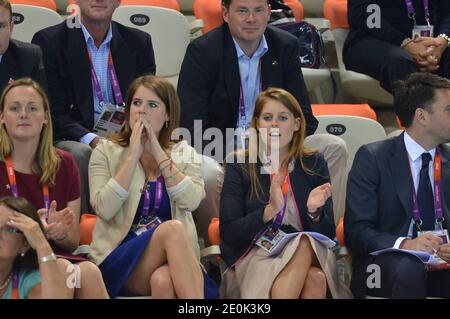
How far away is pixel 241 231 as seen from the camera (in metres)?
3.84

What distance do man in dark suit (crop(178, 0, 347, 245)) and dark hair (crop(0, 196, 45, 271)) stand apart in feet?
3.41

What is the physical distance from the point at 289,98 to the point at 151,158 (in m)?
0.54

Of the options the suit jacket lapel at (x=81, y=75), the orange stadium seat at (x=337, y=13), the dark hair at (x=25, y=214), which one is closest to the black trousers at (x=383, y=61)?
the orange stadium seat at (x=337, y=13)

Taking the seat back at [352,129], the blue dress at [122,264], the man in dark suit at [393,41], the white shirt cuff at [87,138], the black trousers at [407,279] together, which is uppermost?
the man in dark suit at [393,41]

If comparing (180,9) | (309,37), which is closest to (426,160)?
(309,37)

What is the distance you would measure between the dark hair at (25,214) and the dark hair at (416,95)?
1439mm

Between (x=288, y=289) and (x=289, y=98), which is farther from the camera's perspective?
(x=289, y=98)

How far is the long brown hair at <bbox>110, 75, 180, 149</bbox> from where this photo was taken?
4051 mm

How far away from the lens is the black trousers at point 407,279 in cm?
373

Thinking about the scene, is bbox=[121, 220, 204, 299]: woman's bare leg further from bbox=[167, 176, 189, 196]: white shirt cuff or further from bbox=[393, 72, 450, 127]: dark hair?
bbox=[393, 72, 450, 127]: dark hair

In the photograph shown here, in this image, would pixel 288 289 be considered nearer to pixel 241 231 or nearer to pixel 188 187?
pixel 241 231

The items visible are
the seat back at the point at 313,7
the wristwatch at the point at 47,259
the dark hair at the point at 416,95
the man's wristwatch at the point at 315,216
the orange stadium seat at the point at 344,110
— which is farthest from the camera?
the seat back at the point at 313,7

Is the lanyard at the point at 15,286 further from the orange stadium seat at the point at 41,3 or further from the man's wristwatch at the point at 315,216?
the orange stadium seat at the point at 41,3
